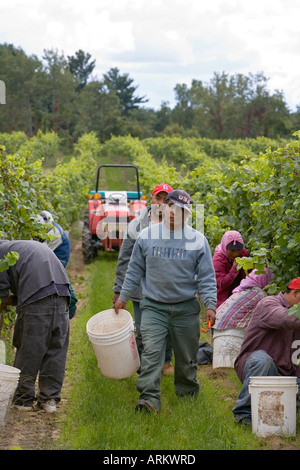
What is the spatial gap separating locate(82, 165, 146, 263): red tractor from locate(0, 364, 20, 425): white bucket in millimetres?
7903

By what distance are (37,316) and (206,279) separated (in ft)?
4.37

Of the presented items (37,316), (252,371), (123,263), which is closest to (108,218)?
(123,263)

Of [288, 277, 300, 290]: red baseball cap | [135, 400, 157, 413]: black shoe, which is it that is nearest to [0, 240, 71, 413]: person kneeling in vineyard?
[135, 400, 157, 413]: black shoe

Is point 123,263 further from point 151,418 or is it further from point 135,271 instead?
point 151,418

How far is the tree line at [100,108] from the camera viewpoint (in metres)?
66.6

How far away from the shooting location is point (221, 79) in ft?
282

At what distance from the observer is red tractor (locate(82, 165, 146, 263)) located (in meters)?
12.6

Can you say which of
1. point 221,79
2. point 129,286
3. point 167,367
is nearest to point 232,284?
point 167,367

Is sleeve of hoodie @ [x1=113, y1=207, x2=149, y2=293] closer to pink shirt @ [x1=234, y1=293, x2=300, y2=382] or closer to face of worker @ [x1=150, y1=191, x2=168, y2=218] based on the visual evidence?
face of worker @ [x1=150, y1=191, x2=168, y2=218]

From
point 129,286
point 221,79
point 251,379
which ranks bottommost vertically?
point 251,379

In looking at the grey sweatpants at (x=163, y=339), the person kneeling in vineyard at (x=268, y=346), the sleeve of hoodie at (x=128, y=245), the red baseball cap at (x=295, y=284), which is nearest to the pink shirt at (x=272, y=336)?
the person kneeling in vineyard at (x=268, y=346)
